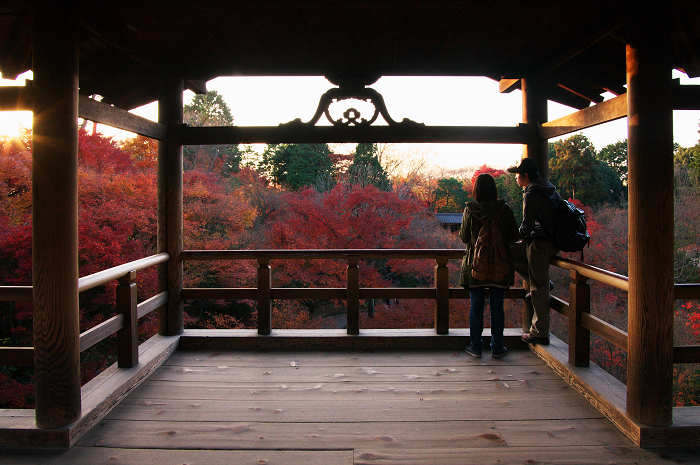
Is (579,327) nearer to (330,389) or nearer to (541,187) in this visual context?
(541,187)

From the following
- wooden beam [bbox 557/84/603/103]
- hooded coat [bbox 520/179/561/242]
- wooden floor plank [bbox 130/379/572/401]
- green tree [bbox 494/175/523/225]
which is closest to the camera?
wooden floor plank [bbox 130/379/572/401]

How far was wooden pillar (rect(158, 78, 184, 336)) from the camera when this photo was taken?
326 centimetres

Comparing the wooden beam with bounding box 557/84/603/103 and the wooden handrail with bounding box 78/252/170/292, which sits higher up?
the wooden beam with bounding box 557/84/603/103

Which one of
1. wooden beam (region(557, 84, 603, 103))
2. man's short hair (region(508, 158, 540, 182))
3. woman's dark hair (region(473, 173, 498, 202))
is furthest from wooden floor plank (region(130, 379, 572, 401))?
wooden beam (region(557, 84, 603, 103))

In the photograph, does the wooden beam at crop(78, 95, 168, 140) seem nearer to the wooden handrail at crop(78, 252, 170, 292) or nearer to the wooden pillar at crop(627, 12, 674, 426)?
the wooden handrail at crop(78, 252, 170, 292)

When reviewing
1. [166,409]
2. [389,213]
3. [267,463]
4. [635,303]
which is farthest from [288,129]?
[389,213]

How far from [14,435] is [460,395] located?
2226 mm

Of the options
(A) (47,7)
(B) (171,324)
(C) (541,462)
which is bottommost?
(C) (541,462)

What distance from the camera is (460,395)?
2.46 meters

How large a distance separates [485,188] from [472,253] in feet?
1.53

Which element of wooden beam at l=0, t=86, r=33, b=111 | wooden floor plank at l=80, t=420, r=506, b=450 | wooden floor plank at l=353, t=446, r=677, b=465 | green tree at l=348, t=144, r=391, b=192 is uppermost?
green tree at l=348, t=144, r=391, b=192

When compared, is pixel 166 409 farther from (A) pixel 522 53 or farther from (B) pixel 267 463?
(A) pixel 522 53

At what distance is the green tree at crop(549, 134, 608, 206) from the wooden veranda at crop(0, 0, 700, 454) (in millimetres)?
13462

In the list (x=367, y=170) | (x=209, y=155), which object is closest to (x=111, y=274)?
(x=367, y=170)
